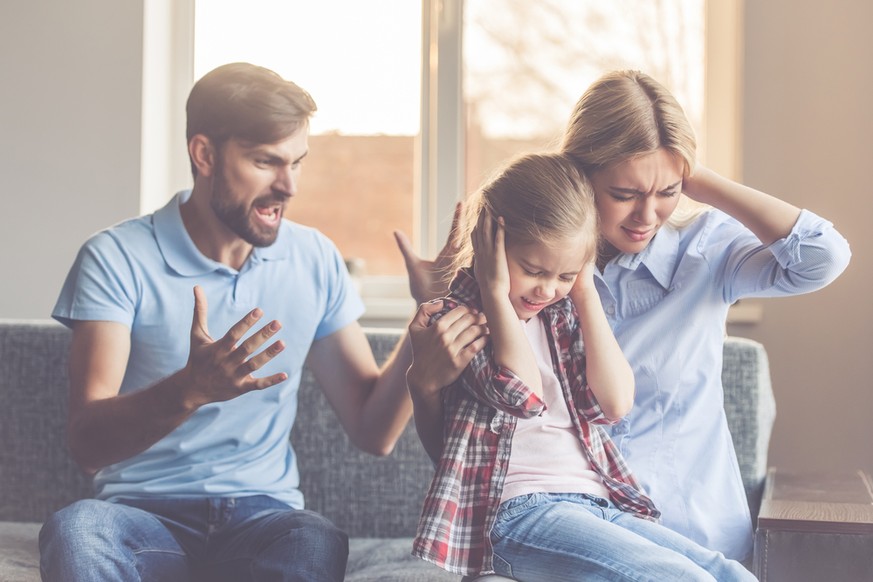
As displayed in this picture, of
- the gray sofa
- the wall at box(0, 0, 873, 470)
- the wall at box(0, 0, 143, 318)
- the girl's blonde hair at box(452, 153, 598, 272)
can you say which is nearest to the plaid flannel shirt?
the girl's blonde hair at box(452, 153, 598, 272)

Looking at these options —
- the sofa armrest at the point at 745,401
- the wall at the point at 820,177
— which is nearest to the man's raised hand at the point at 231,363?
the sofa armrest at the point at 745,401

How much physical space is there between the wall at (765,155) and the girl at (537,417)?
1.17 m

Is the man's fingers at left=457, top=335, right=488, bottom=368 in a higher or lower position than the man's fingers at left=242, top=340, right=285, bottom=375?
higher

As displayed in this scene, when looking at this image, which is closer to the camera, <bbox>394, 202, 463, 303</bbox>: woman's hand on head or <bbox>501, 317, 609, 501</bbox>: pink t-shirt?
<bbox>501, 317, 609, 501</bbox>: pink t-shirt

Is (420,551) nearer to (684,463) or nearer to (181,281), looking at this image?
(684,463)

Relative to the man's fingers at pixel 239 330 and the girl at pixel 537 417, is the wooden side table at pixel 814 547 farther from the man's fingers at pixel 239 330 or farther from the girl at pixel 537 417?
the man's fingers at pixel 239 330

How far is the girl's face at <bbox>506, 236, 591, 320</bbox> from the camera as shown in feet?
A: 4.38

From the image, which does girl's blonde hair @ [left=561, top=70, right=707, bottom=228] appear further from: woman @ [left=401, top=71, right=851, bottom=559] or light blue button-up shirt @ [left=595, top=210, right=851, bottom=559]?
light blue button-up shirt @ [left=595, top=210, right=851, bottom=559]

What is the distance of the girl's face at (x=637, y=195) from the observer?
4.54ft

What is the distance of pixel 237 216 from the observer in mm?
1794

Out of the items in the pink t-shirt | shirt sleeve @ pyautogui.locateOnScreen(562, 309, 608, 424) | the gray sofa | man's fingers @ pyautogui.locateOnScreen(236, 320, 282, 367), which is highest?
man's fingers @ pyautogui.locateOnScreen(236, 320, 282, 367)

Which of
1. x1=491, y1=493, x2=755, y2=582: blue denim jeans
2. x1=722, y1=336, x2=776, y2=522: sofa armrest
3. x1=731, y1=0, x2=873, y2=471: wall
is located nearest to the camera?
x1=491, y1=493, x2=755, y2=582: blue denim jeans

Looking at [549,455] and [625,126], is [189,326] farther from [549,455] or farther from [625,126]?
[625,126]

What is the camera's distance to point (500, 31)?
2.73 meters
